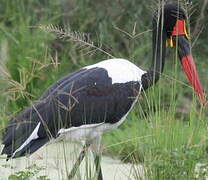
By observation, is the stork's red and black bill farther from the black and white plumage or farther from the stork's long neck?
the black and white plumage

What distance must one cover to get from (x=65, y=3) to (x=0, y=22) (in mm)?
860

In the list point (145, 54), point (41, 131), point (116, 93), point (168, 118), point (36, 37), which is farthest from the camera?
point (145, 54)

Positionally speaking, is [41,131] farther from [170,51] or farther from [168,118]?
[170,51]

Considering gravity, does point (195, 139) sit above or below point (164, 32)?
below

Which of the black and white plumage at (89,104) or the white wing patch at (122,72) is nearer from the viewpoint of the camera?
the black and white plumage at (89,104)

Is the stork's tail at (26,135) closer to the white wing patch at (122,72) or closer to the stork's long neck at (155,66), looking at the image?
the white wing patch at (122,72)

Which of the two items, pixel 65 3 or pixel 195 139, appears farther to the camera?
pixel 65 3

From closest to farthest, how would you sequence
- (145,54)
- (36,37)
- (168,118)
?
1. (168,118)
2. (36,37)
3. (145,54)

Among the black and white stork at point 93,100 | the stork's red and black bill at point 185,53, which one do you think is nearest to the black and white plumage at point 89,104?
the black and white stork at point 93,100

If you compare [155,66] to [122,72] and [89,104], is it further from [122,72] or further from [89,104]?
[89,104]

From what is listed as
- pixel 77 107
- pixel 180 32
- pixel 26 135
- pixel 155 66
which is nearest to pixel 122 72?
pixel 155 66

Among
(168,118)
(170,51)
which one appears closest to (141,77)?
(168,118)

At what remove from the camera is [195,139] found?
14.9 feet

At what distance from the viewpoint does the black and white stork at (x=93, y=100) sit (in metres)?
4.85
